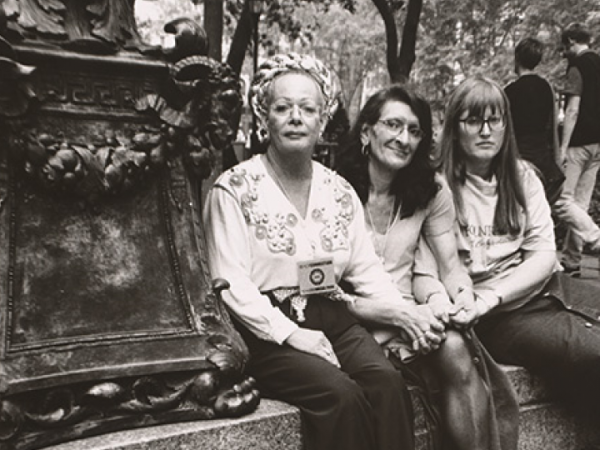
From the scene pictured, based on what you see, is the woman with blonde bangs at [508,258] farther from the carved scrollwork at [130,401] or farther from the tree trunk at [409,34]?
the tree trunk at [409,34]

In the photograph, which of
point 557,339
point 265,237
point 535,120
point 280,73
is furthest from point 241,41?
point 265,237

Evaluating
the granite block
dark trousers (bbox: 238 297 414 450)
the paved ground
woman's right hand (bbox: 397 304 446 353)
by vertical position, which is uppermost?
woman's right hand (bbox: 397 304 446 353)

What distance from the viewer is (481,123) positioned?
392cm

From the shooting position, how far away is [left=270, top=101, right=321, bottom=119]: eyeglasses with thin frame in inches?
132

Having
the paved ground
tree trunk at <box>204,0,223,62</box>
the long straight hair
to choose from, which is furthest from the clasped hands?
tree trunk at <box>204,0,223,62</box>

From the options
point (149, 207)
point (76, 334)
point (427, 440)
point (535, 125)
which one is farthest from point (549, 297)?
point (535, 125)

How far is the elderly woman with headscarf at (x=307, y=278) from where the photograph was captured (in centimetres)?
301

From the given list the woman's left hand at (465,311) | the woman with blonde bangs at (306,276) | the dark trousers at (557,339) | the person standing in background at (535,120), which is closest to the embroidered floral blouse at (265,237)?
the woman with blonde bangs at (306,276)

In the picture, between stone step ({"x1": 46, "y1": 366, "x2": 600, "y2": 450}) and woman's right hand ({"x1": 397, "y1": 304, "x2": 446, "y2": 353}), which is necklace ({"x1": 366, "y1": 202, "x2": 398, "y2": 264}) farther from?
stone step ({"x1": 46, "y1": 366, "x2": 600, "y2": 450})

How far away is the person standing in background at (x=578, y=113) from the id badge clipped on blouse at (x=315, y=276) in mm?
4882

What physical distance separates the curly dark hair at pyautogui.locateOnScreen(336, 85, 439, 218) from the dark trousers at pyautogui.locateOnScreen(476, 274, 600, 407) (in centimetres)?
66

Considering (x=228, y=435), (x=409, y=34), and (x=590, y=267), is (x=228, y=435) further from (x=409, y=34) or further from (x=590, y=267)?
(x=409, y=34)

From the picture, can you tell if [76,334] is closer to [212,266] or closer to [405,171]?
[212,266]

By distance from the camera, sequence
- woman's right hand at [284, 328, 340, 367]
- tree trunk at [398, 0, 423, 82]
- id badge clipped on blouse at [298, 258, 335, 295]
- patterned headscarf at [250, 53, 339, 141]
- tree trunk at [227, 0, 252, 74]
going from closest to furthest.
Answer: woman's right hand at [284, 328, 340, 367] → id badge clipped on blouse at [298, 258, 335, 295] → patterned headscarf at [250, 53, 339, 141] → tree trunk at [398, 0, 423, 82] → tree trunk at [227, 0, 252, 74]
